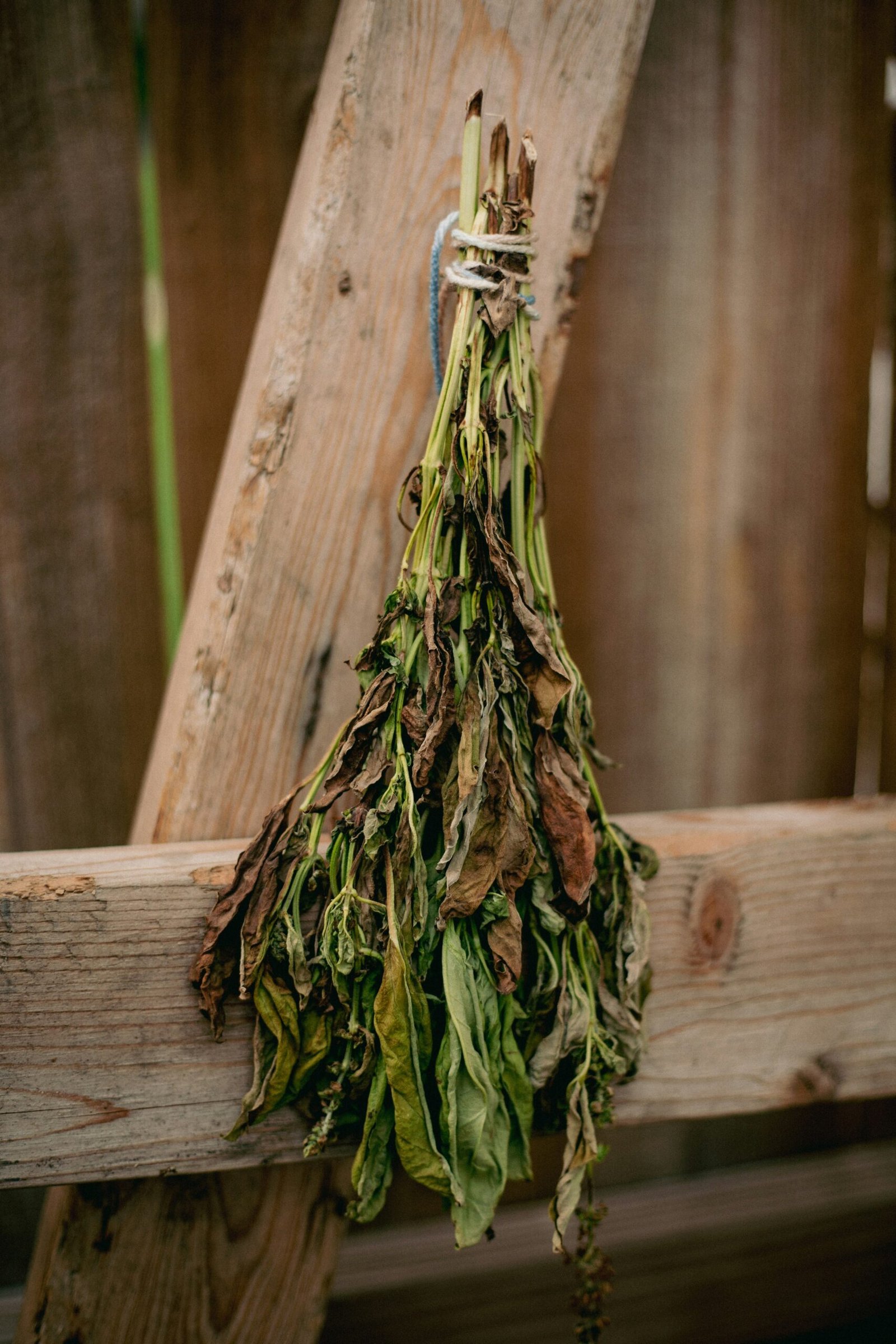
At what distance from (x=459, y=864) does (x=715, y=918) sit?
0.42m

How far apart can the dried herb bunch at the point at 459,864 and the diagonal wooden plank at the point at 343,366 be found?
0.12 m

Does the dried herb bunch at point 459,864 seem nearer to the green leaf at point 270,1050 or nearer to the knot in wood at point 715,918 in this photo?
the green leaf at point 270,1050

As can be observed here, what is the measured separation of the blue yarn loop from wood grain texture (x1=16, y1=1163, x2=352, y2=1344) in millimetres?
960

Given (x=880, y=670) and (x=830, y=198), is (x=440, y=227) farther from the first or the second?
(x=880, y=670)

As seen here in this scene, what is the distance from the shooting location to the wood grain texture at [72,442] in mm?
1090

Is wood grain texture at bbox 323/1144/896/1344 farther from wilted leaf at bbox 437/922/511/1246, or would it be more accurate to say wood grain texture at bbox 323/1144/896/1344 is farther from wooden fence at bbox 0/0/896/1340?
wilted leaf at bbox 437/922/511/1246

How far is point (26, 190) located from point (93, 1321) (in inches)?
57.7

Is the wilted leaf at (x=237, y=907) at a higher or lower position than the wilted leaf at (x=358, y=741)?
lower

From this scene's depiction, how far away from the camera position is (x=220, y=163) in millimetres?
1146

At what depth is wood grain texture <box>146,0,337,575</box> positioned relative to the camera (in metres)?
1.12

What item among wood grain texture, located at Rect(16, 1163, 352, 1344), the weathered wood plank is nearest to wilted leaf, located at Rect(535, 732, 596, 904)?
wood grain texture, located at Rect(16, 1163, 352, 1344)

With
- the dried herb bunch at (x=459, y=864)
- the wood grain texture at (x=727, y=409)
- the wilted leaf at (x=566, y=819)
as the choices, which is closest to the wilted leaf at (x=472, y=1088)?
the dried herb bunch at (x=459, y=864)

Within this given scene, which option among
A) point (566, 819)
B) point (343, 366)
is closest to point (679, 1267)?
point (566, 819)

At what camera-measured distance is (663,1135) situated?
1.54 metres
